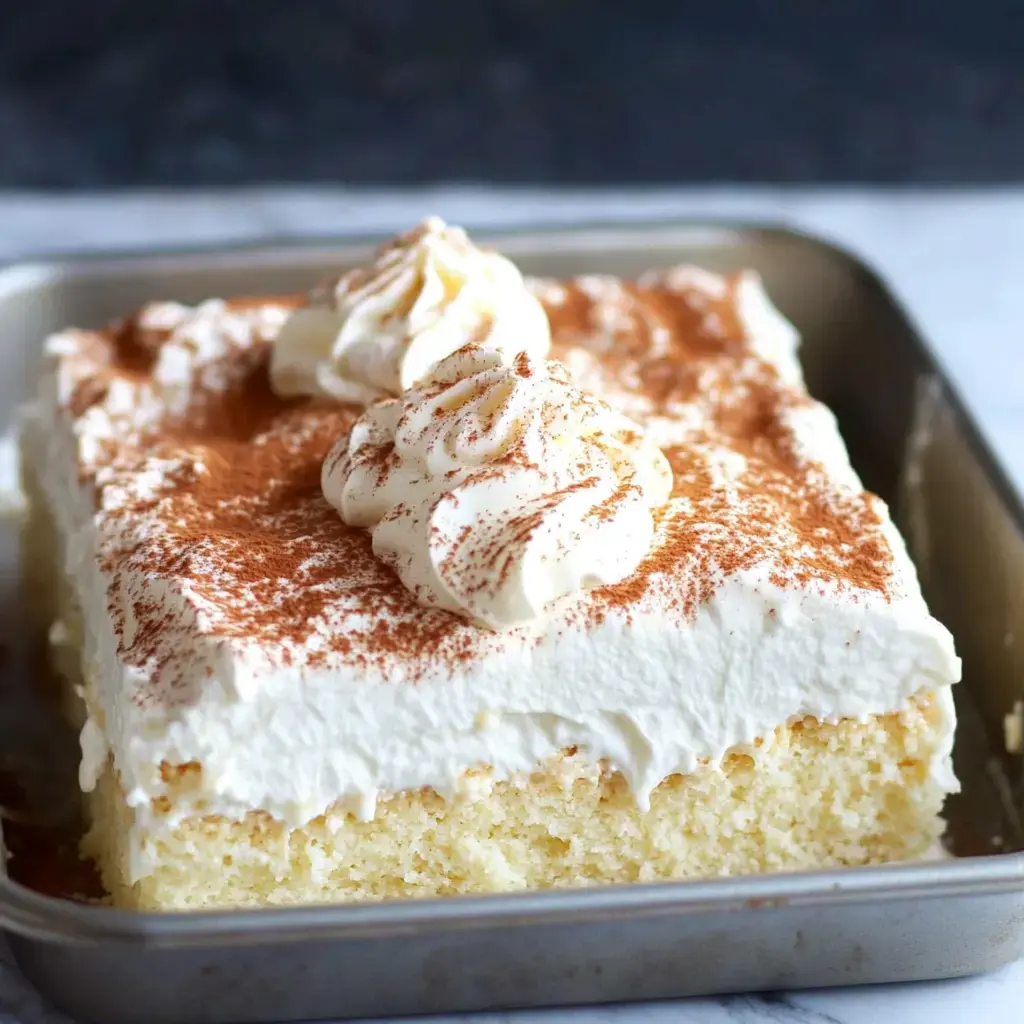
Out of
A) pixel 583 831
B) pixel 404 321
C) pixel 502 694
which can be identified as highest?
pixel 404 321

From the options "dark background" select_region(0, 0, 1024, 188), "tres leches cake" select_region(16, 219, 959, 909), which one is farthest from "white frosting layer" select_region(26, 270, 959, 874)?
"dark background" select_region(0, 0, 1024, 188)

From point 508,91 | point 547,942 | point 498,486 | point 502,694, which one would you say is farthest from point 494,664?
point 508,91

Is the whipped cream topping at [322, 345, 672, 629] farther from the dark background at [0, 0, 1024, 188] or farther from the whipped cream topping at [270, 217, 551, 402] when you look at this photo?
the dark background at [0, 0, 1024, 188]

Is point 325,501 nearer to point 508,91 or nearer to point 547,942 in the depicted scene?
point 547,942

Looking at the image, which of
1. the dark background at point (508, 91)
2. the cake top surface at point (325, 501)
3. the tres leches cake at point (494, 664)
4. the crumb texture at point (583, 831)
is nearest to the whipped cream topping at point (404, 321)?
the cake top surface at point (325, 501)

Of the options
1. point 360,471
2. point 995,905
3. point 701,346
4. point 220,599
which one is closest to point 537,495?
point 360,471

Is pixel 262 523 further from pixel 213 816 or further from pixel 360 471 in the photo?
pixel 213 816

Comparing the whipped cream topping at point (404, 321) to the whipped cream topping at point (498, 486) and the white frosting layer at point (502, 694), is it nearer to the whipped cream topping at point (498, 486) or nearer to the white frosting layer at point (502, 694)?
the whipped cream topping at point (498, 486)

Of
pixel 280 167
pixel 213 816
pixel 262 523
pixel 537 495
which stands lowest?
pixel 280 167
